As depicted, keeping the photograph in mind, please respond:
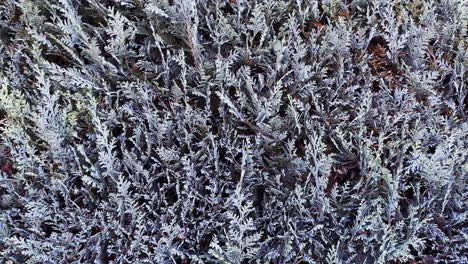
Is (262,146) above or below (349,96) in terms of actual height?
below

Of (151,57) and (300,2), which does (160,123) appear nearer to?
(151,57)

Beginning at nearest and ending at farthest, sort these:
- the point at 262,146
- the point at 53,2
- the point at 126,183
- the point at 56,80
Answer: the point at 126,183 → the point at 262,146 → the point at 56,80 → the point at 53,2

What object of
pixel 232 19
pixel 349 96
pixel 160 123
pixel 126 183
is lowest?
pixel 126 183

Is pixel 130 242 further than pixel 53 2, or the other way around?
pixel 53 2

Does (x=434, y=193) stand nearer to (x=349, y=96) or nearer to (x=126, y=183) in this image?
(x=349, y=96)


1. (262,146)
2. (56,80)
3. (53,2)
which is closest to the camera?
(262,146)

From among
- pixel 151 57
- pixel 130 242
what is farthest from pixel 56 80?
pixel 130 242
